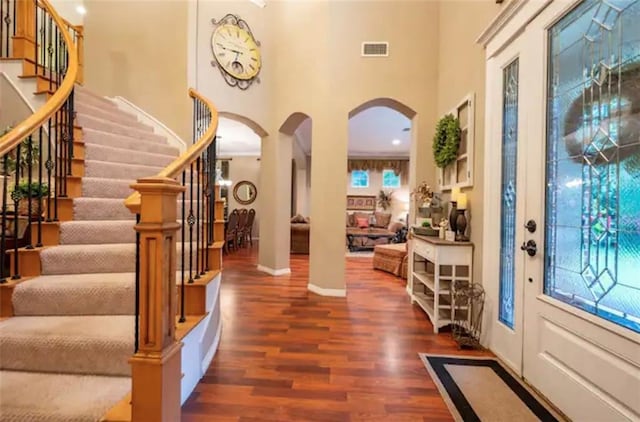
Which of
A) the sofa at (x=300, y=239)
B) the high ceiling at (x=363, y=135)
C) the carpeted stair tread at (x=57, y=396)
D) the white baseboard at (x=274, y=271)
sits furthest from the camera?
the sofa at (x=300, y=239)

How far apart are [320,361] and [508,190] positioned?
1942 mm

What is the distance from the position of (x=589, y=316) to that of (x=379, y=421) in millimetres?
1231

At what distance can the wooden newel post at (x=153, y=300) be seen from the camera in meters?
1.25

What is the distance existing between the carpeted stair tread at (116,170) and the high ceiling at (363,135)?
278cm

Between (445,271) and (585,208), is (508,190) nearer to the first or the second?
(585,208)

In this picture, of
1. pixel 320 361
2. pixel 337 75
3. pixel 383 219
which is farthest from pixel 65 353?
pixel 383 219

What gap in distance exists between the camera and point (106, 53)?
15.1ft

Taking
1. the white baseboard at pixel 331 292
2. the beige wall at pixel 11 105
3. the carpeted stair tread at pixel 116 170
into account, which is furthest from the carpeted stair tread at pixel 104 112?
the white baseboard at pixel 331 292

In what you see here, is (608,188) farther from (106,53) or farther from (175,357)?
(106,53)

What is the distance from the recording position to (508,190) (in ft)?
8.05

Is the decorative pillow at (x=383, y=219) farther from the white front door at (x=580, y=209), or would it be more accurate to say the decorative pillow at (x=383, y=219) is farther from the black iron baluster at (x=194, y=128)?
the white front door at (x=580, y=209)

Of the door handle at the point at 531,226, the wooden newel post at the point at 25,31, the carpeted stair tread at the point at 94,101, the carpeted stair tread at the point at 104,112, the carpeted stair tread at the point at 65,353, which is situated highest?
the wooden newel post at the point at 25,31

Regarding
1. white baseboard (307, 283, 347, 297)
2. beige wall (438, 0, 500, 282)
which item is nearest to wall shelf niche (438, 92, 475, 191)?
beige wall (438, 0, 500, 282)

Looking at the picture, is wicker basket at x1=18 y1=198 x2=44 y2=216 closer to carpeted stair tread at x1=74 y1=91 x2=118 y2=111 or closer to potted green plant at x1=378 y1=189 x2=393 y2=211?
carpeted stair tread at x1=74 y1=91 x2=118 y2=111
